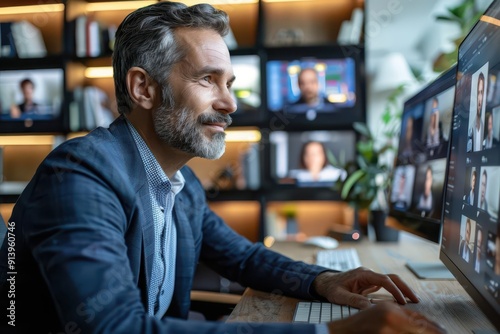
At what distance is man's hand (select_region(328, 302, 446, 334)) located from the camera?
0.68 m

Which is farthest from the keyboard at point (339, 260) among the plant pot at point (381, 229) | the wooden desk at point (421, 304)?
the plant pot at point (381, 229)

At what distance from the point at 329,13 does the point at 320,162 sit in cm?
96

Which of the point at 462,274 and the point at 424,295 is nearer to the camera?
the point at 462,274

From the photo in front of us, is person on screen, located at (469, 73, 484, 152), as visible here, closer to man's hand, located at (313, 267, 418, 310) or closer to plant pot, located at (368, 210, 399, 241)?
man's hand, located at (313, 267, 418, 310)

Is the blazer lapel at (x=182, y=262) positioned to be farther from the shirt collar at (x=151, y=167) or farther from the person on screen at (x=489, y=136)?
the person on screen at (x=489, y=136)

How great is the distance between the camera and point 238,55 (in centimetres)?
288

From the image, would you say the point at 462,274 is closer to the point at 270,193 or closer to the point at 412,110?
the point at 412,110

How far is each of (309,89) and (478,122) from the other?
79.8 inches

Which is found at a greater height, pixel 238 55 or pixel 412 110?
pixel 238 55

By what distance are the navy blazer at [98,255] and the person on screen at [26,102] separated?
7.18 ft

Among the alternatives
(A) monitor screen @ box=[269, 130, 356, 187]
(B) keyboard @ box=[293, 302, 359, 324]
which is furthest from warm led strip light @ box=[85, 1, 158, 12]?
(B) keyboard @ box=[293, 302, 359, 324]

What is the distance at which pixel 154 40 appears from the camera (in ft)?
4.08

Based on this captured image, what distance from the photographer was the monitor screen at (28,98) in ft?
10.1

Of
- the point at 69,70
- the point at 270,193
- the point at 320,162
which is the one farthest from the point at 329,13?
the point at 69,70
